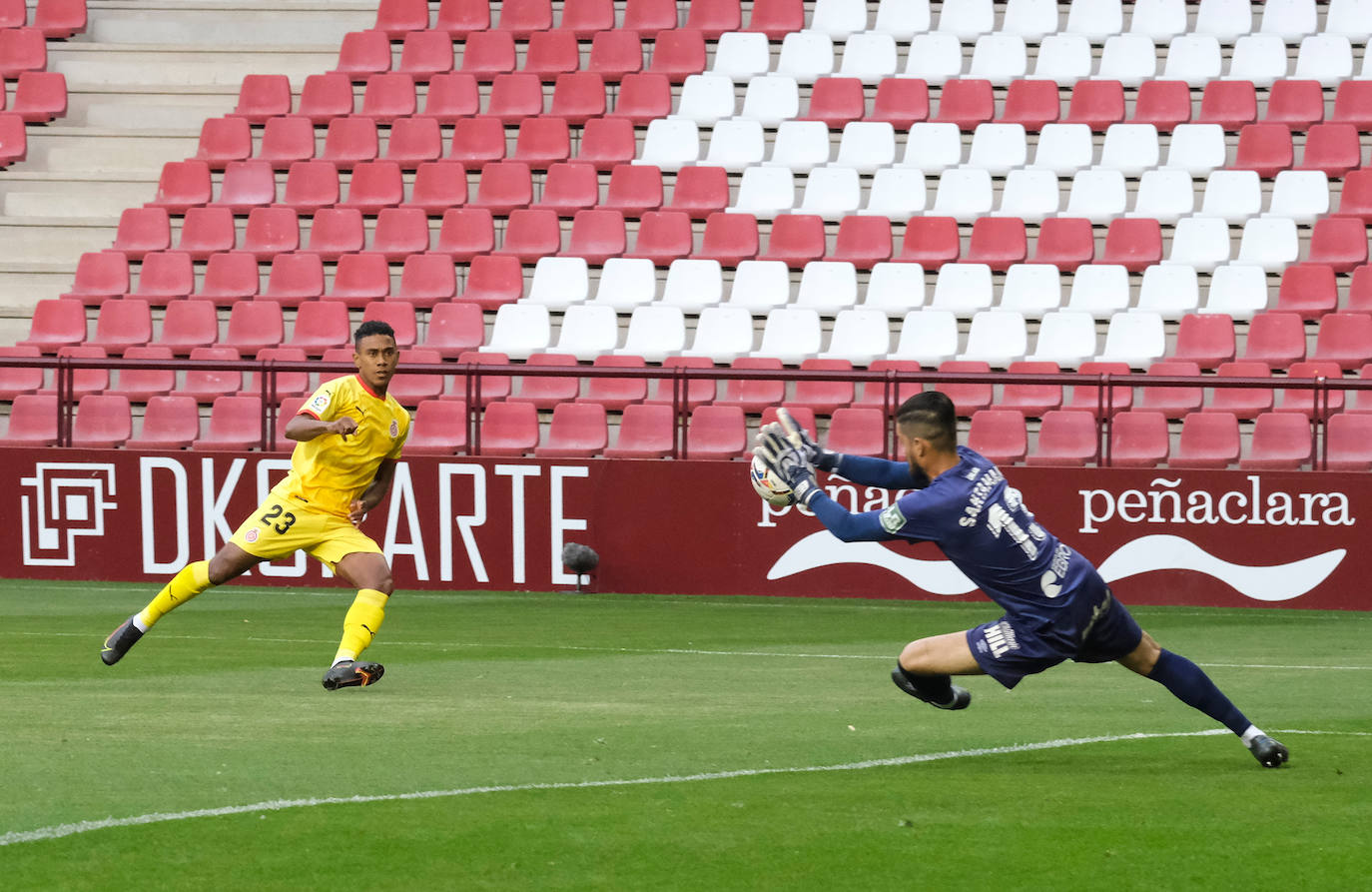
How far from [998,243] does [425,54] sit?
7009 mm

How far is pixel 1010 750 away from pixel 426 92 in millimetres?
14426

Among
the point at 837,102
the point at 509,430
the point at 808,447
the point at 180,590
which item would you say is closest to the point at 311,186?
the point at 509,430

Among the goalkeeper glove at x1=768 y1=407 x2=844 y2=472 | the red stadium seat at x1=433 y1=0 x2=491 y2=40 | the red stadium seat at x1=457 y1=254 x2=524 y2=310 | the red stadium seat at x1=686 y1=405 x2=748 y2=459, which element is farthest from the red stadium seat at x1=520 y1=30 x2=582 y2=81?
the goalkeeper glove at x1=768 y1=407 x2=844 y2=472

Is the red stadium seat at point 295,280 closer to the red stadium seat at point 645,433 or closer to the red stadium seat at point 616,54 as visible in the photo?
the red stadium seat at point 616,54

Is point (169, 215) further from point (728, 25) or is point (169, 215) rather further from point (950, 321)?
point (950, 321)

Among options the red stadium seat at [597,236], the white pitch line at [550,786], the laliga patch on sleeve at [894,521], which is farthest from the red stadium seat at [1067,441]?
the laliga patch on sleeve at [894,521]

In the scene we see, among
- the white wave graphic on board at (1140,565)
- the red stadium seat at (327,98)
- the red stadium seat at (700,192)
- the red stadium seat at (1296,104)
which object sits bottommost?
the white wave graphic on board at (1140,565)

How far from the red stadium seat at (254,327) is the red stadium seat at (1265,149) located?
9.44m

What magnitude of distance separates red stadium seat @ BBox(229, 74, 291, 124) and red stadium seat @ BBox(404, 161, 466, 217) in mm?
2229

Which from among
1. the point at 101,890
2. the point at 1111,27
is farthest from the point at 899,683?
the point at 1111,27

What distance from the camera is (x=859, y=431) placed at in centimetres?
1490

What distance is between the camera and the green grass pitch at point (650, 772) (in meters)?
5.03

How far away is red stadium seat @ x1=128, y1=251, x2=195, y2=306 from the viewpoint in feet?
59.9

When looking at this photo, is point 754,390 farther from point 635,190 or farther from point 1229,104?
point 1229,104
